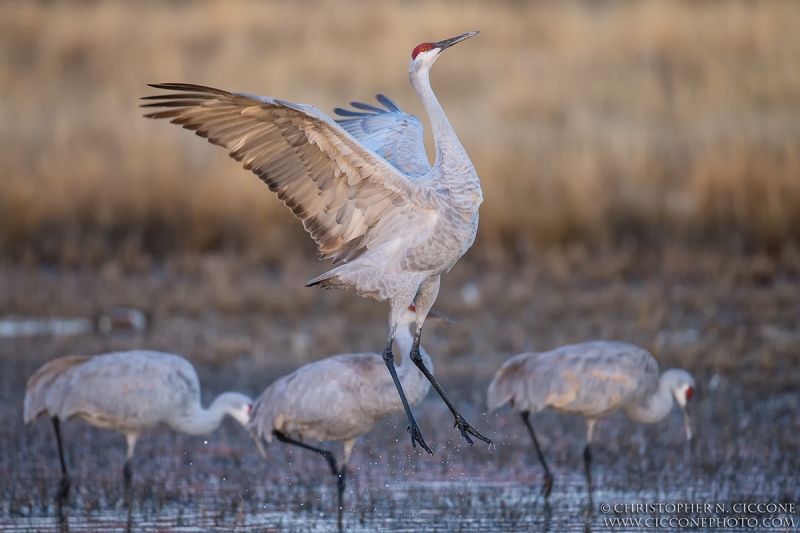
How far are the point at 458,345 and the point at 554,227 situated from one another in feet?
9.40

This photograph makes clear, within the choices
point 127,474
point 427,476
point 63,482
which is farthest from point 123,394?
point 427,476

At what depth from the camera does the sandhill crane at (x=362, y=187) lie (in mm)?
5359

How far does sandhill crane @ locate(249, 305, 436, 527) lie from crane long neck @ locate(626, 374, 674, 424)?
1244 millimetres

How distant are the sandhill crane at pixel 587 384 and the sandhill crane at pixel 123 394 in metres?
1.65

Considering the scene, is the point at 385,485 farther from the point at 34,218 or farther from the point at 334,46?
the point at 334,46

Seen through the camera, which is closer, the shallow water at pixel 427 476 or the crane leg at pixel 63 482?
the shallow water at pixel 427 476

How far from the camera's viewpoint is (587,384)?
6.43 meters

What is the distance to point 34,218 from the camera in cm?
1186

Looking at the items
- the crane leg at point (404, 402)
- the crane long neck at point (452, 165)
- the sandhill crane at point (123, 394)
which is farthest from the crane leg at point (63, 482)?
the crane long neck at point (452, 165)

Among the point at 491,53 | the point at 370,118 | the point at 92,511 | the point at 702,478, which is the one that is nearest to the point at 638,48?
the point at 491,53

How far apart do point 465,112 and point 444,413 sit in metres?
6.51

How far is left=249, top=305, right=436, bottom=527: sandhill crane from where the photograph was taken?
613cm

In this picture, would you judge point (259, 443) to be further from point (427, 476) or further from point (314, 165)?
point (314, 165)

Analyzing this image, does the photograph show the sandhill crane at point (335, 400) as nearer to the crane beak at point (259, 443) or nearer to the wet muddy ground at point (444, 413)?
the crane beak at point (259, 443)
